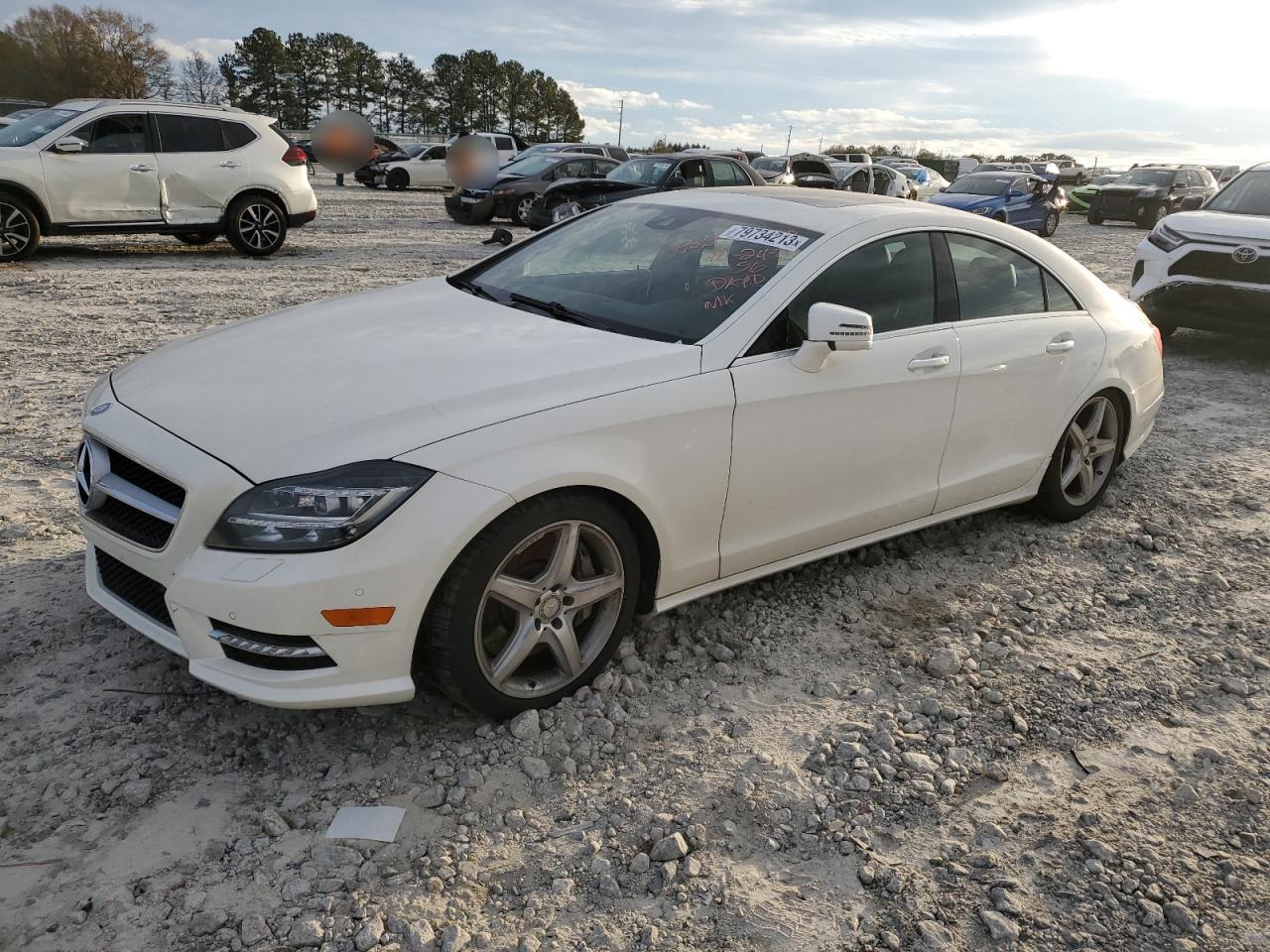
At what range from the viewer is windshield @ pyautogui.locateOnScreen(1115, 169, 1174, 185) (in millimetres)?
26469

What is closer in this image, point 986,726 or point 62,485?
point 986,726

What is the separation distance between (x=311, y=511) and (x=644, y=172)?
1460 cm

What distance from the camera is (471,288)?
4180 mm

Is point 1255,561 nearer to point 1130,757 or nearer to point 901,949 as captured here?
point 1130,757

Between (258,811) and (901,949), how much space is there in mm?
1671

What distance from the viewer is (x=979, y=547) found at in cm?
471

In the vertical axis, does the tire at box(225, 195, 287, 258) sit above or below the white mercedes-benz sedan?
below

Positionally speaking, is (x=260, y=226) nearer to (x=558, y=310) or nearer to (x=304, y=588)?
(x=558, y=310)

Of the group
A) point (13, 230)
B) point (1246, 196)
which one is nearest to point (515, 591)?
point (1246, 196)

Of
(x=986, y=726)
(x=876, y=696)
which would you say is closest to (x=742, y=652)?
(x=876, y=696)

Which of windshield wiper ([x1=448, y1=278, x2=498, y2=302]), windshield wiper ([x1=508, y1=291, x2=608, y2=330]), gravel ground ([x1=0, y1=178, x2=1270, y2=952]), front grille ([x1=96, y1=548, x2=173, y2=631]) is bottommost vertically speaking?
gravel ground ([x1=0, y1=178, x2=1270, y2=952])

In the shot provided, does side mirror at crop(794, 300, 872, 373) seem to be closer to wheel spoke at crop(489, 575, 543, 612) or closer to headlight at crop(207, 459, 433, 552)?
wheel spoke at crop(489, 575, 543, 612)

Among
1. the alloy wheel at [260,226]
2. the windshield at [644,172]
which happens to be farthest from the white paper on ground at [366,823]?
the windshield at [644,172]

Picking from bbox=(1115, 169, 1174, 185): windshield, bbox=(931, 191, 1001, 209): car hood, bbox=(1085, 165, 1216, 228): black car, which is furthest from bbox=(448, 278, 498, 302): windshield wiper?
bbox=(1115, 169, 1174, 185): windshield
